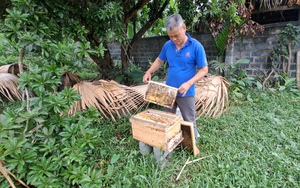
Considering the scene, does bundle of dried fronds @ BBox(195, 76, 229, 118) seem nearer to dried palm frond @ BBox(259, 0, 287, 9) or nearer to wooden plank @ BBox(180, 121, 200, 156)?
wooden plank @ BBox(180, 121, 200, 156)

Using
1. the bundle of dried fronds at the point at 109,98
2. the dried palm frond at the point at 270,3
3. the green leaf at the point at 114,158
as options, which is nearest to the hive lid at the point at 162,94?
the green leaf at the point at 114,158

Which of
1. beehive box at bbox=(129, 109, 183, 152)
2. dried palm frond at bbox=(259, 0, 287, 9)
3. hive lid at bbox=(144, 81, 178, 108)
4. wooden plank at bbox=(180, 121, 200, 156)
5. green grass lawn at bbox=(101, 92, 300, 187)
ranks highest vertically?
dried palm frond at bbox=(259, 0, 287, 9)

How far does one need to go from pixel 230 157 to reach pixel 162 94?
104 centimetres

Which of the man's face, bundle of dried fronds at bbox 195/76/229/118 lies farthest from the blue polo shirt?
bundle of dried fronds at bbox 195/76/229/118

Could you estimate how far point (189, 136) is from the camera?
2.00 metres

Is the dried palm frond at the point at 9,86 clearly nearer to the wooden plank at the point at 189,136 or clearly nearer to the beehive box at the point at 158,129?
the beehive box at the point at 158,129

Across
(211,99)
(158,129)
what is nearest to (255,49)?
(211,99)

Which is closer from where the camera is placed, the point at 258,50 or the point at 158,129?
the point at 158,129

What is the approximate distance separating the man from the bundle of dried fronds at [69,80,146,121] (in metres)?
0.80

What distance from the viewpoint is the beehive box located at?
63.6 inches

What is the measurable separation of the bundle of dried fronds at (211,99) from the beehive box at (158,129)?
142 centimetres

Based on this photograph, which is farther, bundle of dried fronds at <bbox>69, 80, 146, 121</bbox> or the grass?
bundle of dried fronds at <bbox>69, 80, 146, 121</bbox>

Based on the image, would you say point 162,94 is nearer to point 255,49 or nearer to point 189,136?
point 189,136

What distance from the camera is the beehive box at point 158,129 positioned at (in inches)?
63.6
